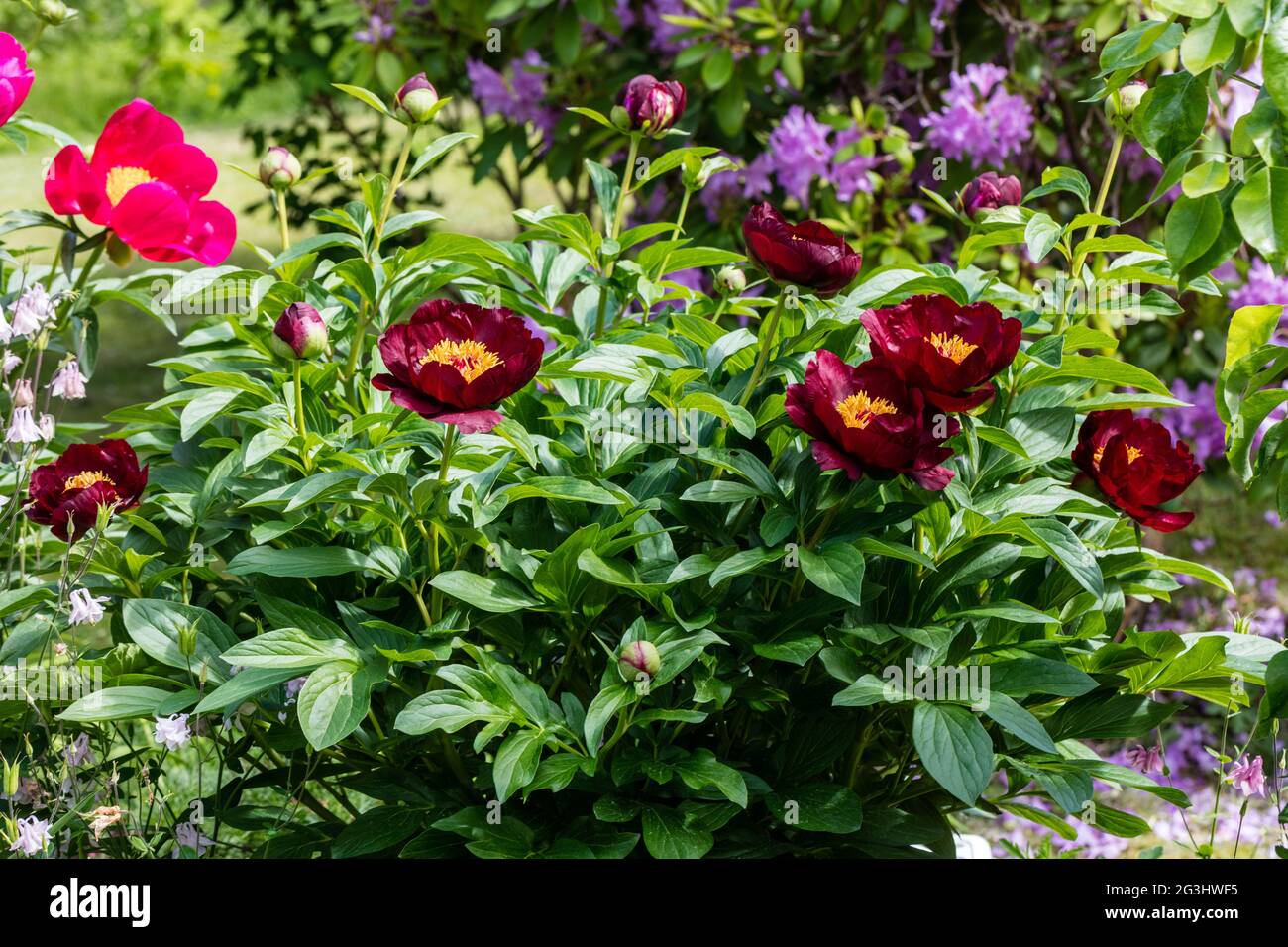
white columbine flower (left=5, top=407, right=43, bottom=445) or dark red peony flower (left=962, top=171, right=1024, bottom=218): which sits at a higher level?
dark red peony flower (left=962, top=171, right=1024, bottom=218)

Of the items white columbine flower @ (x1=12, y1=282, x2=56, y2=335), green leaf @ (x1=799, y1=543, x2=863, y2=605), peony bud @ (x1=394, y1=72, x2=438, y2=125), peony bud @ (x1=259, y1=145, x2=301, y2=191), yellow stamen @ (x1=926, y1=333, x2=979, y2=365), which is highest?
peony bud @ (x1=394, y1=72, x2=438, y2=125)

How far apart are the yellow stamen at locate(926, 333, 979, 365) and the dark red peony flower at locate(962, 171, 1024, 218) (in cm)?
36

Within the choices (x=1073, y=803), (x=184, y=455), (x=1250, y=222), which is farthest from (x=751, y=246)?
(x=184, y=455)

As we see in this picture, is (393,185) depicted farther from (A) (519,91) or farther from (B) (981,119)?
(A) (519,91)

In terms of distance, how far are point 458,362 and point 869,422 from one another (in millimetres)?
401

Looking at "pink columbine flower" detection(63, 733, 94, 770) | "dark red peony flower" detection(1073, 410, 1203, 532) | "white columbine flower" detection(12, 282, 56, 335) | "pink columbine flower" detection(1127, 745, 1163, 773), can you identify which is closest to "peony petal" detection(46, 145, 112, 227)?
"white columbine flower" detection(12, 282, 56, 335)

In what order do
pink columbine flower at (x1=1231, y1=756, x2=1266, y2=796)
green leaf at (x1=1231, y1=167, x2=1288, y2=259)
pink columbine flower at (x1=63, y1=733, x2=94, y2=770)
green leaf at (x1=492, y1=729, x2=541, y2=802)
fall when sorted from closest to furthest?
green leaf at (x1=1231, y1=167, x2=1288, y2=259)
green leaf at (x1=492, y1=729, x2=541, y2=802)
pink columbine flower at (x1=63, y1=733, x2=94, y2=770)
pink columbine flower at (x1=1231, y1=756, x2=1266, y2=796)

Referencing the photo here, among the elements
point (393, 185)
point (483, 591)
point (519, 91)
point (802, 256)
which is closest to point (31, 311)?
point (393, 185)

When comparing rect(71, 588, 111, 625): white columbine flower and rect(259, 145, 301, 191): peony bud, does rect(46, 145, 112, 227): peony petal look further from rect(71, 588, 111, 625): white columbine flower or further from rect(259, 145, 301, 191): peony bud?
rect(71, 588, 111, 625): white columbine flower

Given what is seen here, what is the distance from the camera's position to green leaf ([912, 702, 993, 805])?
1287 millimetres

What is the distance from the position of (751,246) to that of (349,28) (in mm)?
2892

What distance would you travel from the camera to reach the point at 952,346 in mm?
1365
